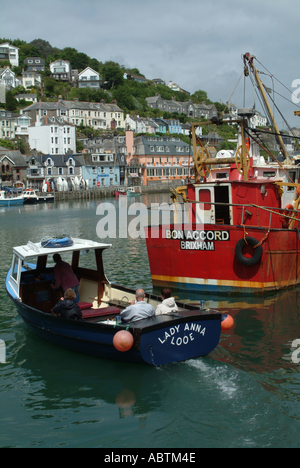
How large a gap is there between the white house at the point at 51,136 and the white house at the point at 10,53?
86.6m

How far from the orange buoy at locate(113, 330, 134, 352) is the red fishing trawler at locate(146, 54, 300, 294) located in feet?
26.0

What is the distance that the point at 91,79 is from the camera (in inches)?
7136

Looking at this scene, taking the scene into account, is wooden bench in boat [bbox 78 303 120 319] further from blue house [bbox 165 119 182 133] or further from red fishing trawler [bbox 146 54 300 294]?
blue house [bbox 165 119 182 133]

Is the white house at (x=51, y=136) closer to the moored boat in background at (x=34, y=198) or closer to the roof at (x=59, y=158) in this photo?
the roof at (x=59, y=158)

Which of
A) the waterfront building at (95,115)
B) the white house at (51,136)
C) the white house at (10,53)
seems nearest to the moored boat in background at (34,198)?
the white house at (51,136)

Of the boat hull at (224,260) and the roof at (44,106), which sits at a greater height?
the roof at (44,106)

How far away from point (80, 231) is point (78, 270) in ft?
78.7

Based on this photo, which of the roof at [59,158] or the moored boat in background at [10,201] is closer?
the moored boat in background at [10,201]

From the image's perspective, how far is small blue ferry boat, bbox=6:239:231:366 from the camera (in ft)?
31.8

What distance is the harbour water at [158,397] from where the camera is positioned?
7832 mm

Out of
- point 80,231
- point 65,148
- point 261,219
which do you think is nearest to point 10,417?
point 261,219

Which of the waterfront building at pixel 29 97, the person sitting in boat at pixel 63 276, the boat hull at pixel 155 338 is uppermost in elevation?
the waterfront building at pixel 29 97

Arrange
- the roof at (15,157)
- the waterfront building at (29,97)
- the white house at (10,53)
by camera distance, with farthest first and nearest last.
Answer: the white house at (10,53) → the waterfront building at (29,97) → the roof at (15,157)

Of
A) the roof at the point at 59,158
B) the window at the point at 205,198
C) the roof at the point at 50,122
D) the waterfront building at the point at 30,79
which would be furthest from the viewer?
the waterfront building at the point at 30,79
